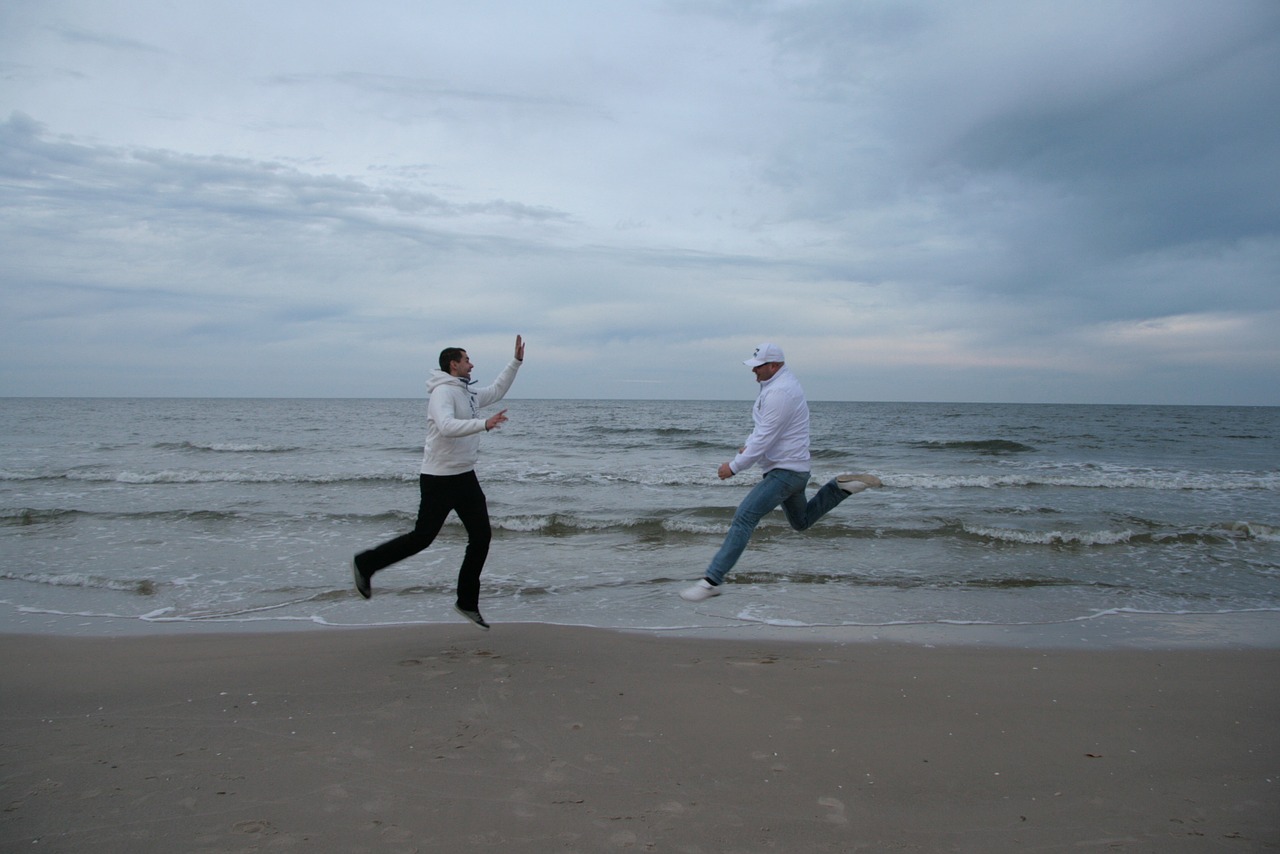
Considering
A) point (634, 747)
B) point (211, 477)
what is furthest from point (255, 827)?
point (211, 477)

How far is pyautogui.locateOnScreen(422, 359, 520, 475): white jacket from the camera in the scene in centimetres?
493

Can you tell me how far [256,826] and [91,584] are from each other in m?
6.21

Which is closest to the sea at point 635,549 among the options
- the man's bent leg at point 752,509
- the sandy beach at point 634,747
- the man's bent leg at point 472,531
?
the man's bent leg at point 752,509

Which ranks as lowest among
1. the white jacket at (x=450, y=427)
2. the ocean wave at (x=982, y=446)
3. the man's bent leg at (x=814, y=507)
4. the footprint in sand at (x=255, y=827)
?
the footprint in sand at (x=255, y=827)

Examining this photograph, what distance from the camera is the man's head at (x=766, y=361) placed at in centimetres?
564

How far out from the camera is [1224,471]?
799 inches

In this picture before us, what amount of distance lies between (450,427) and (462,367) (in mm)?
603

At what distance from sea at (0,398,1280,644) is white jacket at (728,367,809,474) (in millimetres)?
1442

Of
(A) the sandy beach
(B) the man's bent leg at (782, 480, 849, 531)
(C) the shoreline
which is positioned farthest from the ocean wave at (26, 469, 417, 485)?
(B) the man's bent leg at (782, 480, 849, 531)

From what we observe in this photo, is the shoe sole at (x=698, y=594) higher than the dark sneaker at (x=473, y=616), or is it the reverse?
the shoe sole at (x=698, y=594)

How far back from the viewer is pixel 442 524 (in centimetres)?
525

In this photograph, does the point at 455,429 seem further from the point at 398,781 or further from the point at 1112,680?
the point at 1112,680

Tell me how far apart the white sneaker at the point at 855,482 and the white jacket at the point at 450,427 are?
9.72 ft

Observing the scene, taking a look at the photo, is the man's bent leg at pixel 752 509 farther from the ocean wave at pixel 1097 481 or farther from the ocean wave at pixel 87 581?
the ocean wave at pixel 1097 481
